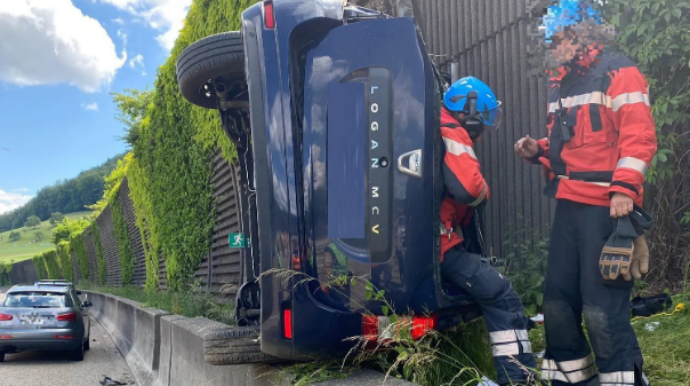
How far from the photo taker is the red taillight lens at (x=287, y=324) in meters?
3.21

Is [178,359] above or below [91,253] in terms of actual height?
below

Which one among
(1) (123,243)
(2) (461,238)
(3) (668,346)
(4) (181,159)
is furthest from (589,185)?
(1) (123,243)

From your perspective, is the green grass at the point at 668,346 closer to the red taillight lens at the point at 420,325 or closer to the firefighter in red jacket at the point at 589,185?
the firefighter in red jacket at the point at 589,185

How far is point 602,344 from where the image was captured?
9.51 ft

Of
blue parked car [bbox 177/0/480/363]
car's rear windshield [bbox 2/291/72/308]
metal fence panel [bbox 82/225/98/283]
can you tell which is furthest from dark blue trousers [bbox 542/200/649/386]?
metal fence panel [bbox 82/225/98/283]

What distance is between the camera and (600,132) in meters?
2.97

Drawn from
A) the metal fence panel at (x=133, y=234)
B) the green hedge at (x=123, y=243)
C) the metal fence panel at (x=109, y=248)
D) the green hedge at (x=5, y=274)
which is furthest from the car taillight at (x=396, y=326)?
the green hedge at (x=5, y=274)

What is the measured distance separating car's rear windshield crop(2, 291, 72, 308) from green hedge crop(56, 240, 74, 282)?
44.1 meters

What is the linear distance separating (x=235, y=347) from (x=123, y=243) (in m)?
23.0

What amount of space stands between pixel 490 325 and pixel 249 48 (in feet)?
6.41

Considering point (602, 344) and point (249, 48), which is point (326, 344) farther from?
point (249, 48)

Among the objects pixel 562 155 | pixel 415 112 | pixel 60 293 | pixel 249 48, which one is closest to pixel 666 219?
pixel 562 155

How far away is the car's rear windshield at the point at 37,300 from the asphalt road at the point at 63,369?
1070 mm

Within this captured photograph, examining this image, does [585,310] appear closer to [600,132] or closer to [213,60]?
[600,132]
